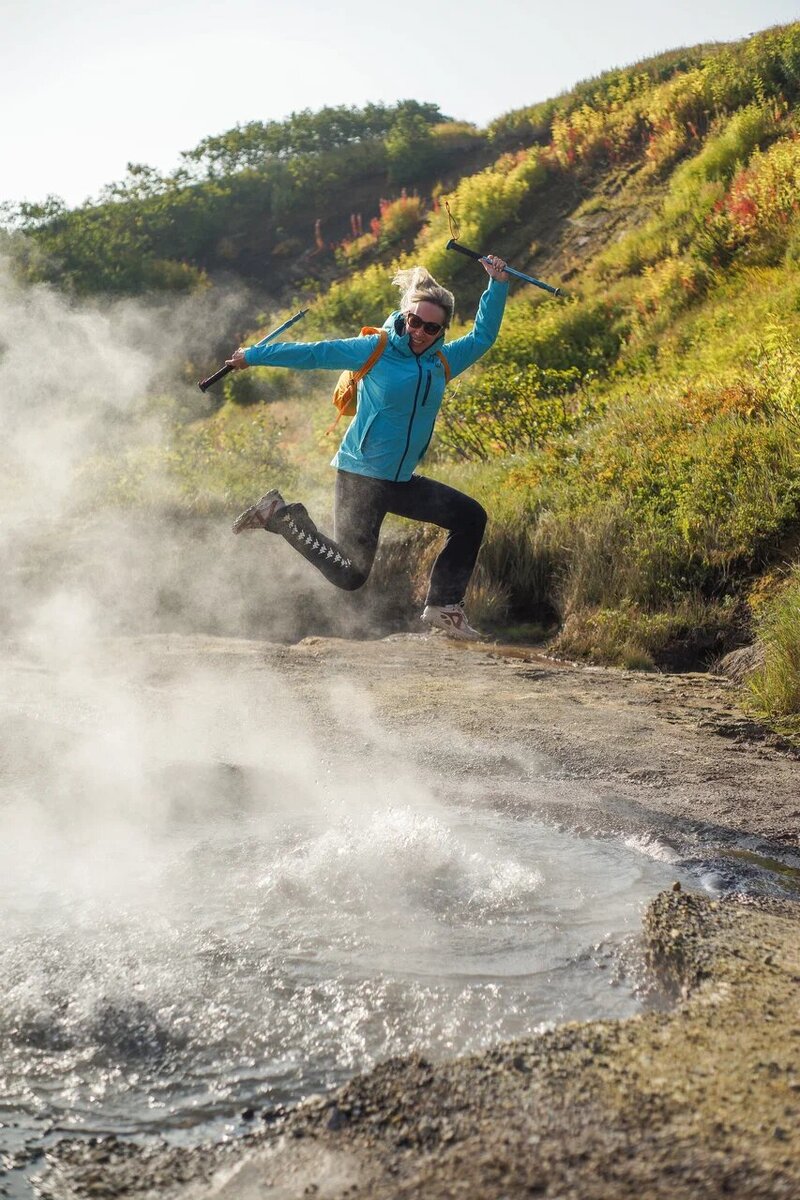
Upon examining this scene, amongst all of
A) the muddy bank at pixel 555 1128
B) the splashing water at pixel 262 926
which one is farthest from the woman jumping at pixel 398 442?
the muddy bank at pixel 555 1128

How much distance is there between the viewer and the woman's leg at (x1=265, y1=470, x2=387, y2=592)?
6676 mm

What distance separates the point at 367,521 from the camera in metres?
6.69

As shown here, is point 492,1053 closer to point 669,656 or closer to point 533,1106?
point 533,1106

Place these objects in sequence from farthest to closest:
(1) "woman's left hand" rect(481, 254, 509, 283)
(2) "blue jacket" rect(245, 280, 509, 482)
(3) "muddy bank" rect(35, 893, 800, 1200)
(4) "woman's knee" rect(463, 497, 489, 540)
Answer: (4) "woman's knee" rect(463, 497, 489, 540)
(1) "woman's left hand" rect(481, 254, 509, 283)
(2) "blue jacket" rect(245, 280, 509, 482)
(3) "muddy bank" rect(35, 893, 800, 1200)

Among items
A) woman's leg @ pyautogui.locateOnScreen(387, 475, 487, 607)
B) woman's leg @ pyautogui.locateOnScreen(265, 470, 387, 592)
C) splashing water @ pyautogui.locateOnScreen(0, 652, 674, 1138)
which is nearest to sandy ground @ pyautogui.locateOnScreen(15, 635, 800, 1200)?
splashing water @ pyautogui.locateOnScreen(0, 652, 674, 1138)

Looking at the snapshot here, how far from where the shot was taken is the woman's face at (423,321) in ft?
20.8

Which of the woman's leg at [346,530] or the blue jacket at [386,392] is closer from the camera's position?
the blue jacket at [386,392]

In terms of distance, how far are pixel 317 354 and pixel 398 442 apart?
65 cm

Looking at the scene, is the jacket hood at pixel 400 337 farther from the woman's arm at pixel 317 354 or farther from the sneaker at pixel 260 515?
the sneaker at pixel 260 515

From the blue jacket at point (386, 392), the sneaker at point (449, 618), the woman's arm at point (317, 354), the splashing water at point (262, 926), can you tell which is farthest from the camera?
the sneaker at point (449, 618)

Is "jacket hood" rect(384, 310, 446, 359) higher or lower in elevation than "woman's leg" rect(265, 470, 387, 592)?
higher

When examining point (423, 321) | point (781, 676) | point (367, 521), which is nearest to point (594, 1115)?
point (367, 521)

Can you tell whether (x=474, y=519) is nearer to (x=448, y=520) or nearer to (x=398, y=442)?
(x=448, y=520)

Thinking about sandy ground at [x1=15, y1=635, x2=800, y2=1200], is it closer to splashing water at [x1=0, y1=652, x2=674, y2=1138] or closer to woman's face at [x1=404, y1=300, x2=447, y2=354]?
splashing water at [x1=0, y1=652, x2=674, y2=1138]
